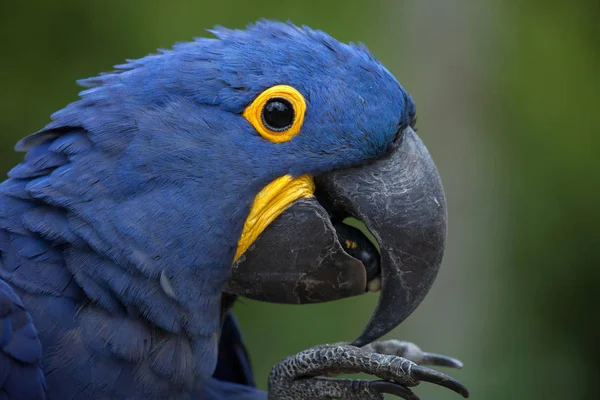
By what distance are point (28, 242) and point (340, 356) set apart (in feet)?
2.66

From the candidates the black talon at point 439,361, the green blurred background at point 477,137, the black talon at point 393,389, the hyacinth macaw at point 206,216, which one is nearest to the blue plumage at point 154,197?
the hyacinth macaw at point 206,216

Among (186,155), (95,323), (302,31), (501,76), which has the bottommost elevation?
(95,323)

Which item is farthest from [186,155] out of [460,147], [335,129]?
[460,147]

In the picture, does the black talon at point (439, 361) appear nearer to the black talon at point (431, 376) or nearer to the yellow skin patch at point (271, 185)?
the black talon at point (431, 376)

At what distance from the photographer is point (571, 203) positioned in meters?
4.87

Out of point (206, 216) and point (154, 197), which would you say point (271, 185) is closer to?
point (206, 216)

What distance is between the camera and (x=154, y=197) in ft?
5.73

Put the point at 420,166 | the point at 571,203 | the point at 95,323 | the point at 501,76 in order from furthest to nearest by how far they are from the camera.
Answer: the point at 571,203 < the point at 501,76 < the point at 420,166 < the point at 95,323

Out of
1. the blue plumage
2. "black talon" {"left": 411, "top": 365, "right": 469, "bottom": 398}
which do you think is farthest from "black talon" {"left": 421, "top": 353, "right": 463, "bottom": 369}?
the blue plumage

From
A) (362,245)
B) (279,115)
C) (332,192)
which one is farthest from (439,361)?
(279,115)

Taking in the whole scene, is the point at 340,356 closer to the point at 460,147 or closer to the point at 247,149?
the point at 247,149

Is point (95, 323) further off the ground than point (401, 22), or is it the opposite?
point (401, 22)

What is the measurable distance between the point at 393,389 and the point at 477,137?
267 cm

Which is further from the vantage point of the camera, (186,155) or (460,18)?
(460,18)
